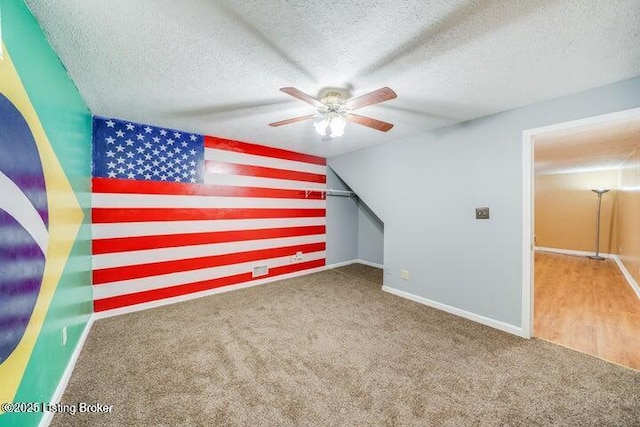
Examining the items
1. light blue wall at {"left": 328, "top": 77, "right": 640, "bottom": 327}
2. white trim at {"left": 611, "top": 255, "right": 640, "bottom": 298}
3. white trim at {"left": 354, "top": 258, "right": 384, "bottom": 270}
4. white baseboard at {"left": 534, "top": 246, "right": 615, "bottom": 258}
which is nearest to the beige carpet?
light blue wall at {"left": 328, "top": 77, "right": 640, "bottom": 327}

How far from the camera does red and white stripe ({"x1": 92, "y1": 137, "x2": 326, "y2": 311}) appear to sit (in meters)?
2.90

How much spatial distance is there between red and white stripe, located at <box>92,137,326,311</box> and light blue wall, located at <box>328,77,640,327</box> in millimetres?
1513

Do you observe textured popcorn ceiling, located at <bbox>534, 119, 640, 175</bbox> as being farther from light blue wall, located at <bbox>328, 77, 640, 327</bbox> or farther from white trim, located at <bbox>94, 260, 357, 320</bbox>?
white trim, located at <bbox>94, 260, 357, 320</bbox>

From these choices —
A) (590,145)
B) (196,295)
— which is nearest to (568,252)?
(590,145)

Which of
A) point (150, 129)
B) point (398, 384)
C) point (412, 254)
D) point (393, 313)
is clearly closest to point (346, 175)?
point (412, 254)

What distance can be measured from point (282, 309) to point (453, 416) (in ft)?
6.75

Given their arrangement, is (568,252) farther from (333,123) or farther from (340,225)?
(333,123)

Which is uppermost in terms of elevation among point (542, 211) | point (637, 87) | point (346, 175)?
point (637, 87)

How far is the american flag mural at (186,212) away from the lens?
2879mm

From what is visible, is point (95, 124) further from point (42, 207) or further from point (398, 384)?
point (398, 384)

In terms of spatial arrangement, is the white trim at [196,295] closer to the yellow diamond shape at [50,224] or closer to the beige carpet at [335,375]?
the beige carpet at [335,375]

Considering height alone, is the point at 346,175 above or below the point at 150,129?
below

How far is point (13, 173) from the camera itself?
1116 mm

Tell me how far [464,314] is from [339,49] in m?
3.06
